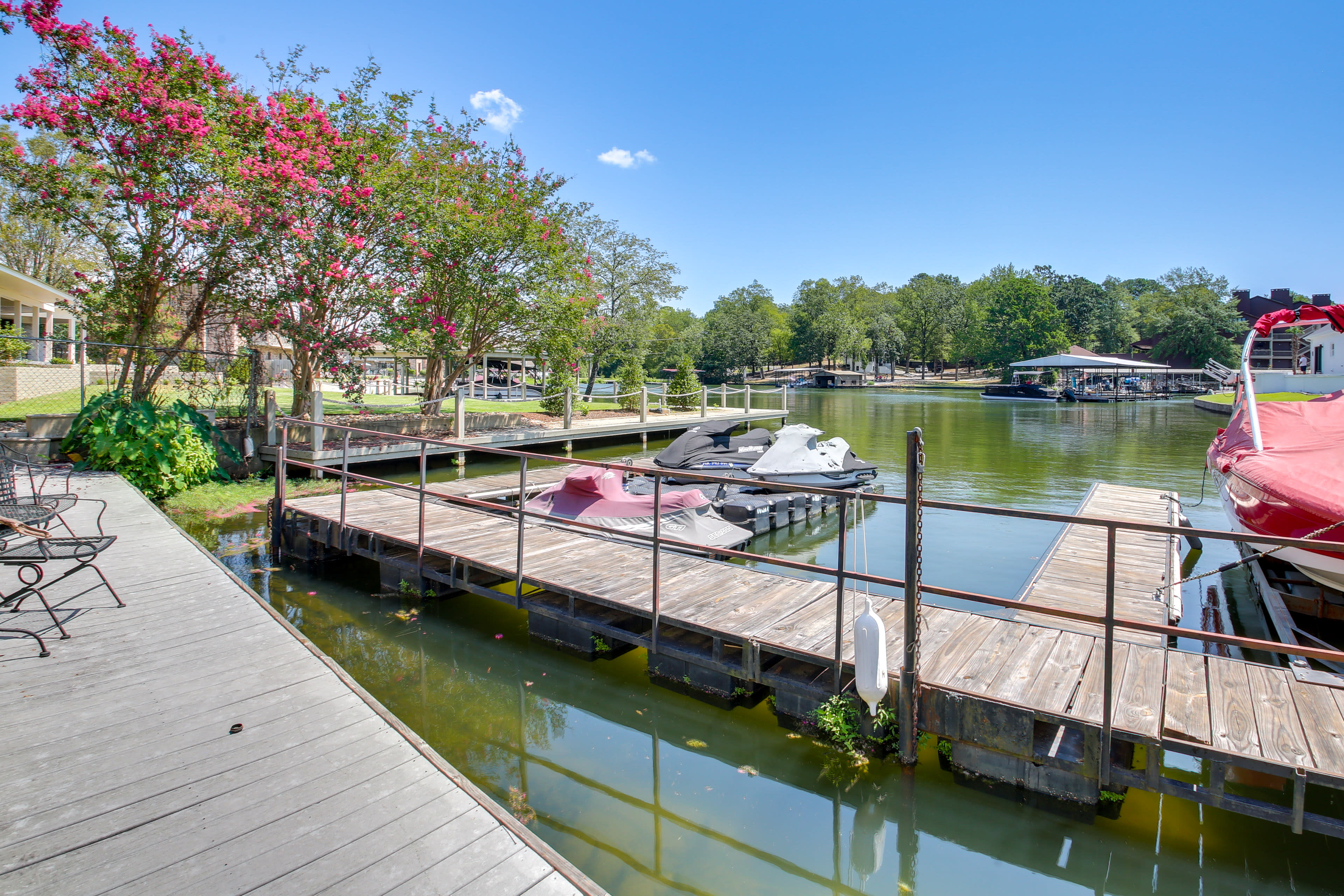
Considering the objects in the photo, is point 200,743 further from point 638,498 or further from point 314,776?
point 638,498

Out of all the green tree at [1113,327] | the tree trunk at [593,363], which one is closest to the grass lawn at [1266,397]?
the tree trunk at [593,363]

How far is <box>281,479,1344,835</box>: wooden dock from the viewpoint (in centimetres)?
347

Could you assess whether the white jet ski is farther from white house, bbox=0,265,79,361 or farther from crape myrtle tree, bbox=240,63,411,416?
white house, bbox=0,265,79,361

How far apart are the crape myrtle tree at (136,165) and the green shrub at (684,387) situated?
1610 cm

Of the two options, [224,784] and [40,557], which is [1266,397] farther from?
[40,557]

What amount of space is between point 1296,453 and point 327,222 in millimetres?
14754

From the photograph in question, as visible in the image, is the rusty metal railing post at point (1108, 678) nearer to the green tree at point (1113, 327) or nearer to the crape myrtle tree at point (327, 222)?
the crape myrtle tree at point (327, 222)

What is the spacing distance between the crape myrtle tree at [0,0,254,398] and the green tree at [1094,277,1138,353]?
265 ft

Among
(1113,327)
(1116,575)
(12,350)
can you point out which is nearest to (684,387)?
(12,350)

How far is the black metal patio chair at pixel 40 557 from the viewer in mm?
4051

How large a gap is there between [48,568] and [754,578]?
5616mm

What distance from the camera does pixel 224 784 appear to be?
294 centimetres

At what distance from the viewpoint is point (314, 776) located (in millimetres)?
3020

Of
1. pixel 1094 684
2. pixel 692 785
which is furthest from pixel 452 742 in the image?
pixel 1094 684
